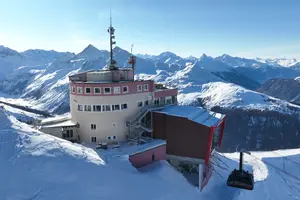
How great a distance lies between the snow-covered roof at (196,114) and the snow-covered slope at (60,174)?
1165cm

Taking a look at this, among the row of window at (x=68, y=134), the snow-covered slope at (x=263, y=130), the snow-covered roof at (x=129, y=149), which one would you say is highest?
the row of window at (x=68, y=134)

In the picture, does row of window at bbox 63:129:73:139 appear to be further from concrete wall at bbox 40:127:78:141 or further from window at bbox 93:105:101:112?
window at bbox 93:105:101:112

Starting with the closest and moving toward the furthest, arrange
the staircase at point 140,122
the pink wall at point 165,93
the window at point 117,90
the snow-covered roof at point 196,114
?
the snow-covered roof at point 196,114
the window at point 117,90
the staircase at point 140,122
the pink wall at point 165,93

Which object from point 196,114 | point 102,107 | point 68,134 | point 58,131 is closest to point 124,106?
point 102,107

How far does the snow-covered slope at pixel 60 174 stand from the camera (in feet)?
69.0

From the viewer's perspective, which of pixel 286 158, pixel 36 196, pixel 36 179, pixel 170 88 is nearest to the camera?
pixel 36 196

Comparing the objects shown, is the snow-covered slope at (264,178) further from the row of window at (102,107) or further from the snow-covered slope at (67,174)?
the row of window at (102,107)

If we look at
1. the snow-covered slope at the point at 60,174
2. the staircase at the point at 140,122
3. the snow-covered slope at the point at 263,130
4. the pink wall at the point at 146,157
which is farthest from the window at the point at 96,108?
the snow-covered slope at the point at 263,130

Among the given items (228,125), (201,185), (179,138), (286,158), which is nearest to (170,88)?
(179,138)

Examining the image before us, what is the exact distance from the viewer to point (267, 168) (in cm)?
5759

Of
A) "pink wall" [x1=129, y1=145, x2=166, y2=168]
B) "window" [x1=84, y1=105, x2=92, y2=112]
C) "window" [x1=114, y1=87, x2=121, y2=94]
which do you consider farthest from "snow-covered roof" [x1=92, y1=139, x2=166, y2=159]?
"window" [x1=114, y1=87, x2=121, y2=94]

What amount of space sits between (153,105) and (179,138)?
7641mm

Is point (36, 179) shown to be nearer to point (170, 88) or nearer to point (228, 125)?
point (170, 88)

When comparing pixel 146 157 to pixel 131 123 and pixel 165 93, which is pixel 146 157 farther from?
pixel 165 93
